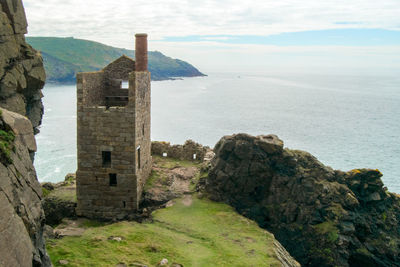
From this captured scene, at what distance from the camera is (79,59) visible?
469 ft

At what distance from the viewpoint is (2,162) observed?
9039 mm

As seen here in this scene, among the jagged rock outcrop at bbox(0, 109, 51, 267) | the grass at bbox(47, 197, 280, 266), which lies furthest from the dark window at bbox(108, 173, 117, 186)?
the jagged rock outcrop at bbox(0, 109, 51, 267)

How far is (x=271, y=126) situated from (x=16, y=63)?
179ft

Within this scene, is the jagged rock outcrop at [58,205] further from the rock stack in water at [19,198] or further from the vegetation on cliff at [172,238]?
the rock stack in water at [19,198]

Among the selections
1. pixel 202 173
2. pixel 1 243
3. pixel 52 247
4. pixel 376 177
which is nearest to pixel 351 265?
pixel 376 177

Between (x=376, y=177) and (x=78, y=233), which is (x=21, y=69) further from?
(x=376, y=177)

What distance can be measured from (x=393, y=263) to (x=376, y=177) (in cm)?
575

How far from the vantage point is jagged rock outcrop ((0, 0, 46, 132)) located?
22.9 metres

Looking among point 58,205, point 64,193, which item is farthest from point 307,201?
point 64,193

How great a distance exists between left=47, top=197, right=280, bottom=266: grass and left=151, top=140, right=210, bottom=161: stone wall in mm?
8623

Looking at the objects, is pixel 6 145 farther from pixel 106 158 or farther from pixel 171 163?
pixel 171 163

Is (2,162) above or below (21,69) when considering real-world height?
below

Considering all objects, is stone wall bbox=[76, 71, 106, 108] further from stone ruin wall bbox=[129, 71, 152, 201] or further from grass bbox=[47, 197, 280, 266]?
grass bbox=[47, 197, 280, 266]

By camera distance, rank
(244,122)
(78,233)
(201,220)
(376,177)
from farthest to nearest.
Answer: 1. (244,122)
2. (376,177)
3. (201,220)
4. (78,233)
